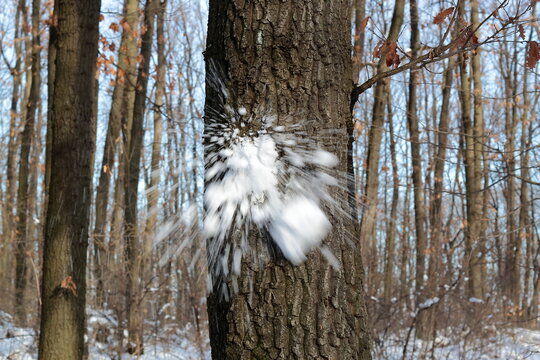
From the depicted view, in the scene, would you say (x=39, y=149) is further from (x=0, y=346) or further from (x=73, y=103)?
(x=73, y=103)

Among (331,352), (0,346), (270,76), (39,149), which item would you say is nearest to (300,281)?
(331,352)

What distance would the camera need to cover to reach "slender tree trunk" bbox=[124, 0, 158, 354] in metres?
6.14

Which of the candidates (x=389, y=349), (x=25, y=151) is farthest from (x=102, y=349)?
(x=25, y=151)

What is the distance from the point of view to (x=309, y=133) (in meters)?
1.54

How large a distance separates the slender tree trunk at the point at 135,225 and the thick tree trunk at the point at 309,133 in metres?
3.59

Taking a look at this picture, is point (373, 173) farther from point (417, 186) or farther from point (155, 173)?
point (155, 173)

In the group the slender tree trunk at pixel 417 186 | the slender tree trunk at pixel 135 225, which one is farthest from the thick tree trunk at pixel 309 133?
the slender tree trunk at pixel 417 186

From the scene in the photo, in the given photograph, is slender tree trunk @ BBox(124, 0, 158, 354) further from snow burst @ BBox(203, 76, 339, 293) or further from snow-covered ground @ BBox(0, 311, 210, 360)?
snow burst @ BBox(203, 76, 339, 293)

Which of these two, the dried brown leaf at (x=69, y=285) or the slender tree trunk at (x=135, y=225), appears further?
the slender tree trunk at (x=135, y=225)

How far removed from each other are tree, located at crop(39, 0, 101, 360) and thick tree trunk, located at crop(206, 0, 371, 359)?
99.5 inches

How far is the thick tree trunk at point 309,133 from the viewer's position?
146 cm

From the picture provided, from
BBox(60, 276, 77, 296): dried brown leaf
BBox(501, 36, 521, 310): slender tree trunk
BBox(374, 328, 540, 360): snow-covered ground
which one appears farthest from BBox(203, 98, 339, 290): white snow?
BBox(501, 36, 521, 310): slender tree trunk

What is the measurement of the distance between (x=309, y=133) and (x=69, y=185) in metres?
2.76

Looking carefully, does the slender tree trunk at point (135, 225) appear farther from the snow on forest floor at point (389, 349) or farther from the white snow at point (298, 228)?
the white snow at point (298, 228)
